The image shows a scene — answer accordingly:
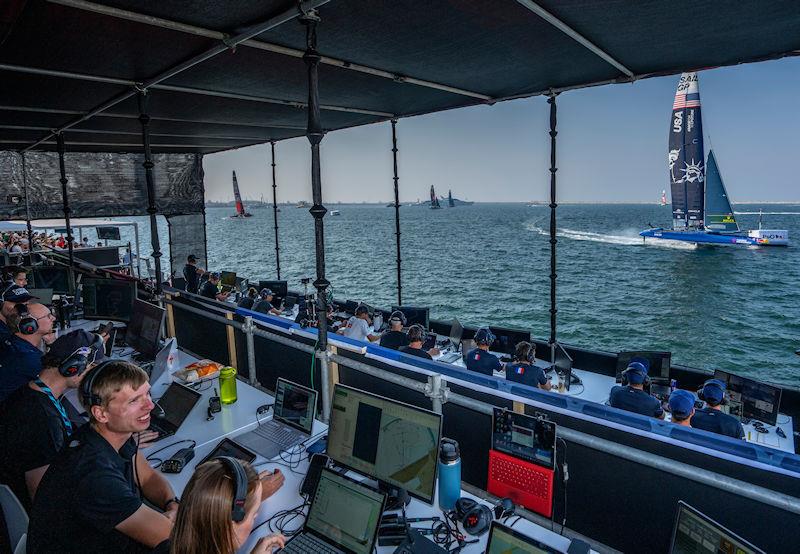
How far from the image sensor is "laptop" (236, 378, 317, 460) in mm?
3389

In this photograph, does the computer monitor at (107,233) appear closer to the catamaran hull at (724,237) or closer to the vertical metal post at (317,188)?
the vertical metal post at (317,188)

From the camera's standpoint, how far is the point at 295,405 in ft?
11.7

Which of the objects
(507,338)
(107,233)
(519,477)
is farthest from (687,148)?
(519,477)

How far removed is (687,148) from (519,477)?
40.5m

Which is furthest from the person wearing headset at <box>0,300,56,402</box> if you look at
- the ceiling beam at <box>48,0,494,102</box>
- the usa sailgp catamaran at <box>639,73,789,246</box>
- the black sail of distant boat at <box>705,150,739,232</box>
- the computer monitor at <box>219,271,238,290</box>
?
the black sail of distant boat at <box>705,150,739,232</box>

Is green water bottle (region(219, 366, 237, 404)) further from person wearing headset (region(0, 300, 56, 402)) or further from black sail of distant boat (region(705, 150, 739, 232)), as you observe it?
black sail of distant boat (region(705, 150, 739, 232))

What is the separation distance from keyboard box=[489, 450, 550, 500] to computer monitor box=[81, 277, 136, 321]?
5.43m

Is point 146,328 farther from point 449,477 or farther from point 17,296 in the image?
point 449,477

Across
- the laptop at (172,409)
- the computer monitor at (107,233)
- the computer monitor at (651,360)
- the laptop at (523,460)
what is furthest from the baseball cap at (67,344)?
the computer monitor at (107,233)

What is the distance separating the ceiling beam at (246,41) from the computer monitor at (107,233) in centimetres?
1980

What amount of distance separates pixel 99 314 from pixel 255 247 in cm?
6614

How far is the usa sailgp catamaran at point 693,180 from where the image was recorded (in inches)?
1356

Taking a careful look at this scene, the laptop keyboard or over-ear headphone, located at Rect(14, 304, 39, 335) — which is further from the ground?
over-ear headphone, located at Rect(14, 304, 39, 335)

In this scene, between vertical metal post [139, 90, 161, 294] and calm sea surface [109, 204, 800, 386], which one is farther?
calm sea surface [109, 204, 800, 386]
